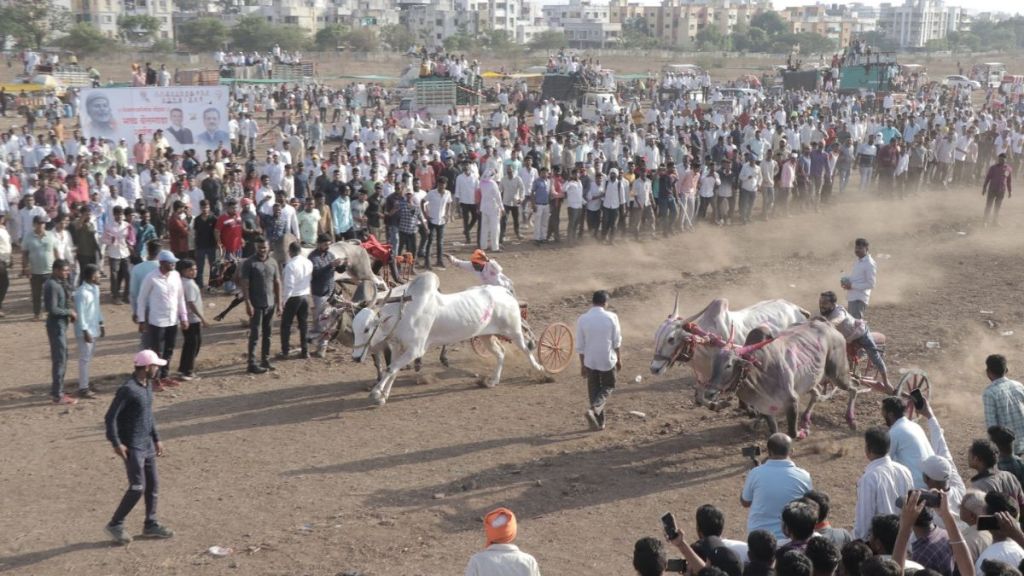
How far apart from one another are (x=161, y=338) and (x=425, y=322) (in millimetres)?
3364

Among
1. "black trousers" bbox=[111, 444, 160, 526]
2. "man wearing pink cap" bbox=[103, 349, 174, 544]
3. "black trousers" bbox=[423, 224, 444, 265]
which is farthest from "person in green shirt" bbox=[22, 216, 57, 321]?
"man wearing pink cap" bbox=[103, 349, 174, 544]

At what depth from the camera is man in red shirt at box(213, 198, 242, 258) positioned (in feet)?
56.6

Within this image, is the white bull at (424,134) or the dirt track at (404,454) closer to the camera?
the dirt track at (404,454)

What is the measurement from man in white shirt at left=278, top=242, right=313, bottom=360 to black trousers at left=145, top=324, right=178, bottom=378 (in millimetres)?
1675

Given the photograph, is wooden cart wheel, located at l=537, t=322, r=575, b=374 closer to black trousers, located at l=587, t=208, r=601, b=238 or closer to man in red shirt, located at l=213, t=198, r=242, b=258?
man in red shirt, located at l=213, t=198, r=242, b=258

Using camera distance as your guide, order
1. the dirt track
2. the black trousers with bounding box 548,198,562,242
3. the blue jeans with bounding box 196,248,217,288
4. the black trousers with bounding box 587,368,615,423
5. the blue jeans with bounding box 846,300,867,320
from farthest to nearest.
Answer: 1. the black trousers with bounding box 548,198,562,242
2. the blue jeans with bounding box 196,248,217,288
3. the blue jeans with bounding box 846,300,867,320
4. the black trousers with bounding box 587,368,615,423
5. the dirt track

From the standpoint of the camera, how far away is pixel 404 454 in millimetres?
11289

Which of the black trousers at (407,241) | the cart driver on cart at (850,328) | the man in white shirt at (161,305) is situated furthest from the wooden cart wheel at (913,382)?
the black trousers at (407,241)

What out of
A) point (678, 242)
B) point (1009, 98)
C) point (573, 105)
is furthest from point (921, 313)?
point (1009, 98)

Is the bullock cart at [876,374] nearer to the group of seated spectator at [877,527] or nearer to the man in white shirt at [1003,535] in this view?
the group of seated spectator at [877,527]

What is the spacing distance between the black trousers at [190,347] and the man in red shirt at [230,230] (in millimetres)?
3891

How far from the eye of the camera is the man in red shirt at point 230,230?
1727 centimetres

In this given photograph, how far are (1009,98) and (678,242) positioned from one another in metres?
36.6

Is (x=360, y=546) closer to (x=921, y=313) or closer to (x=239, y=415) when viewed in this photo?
(x=239, y=415)
